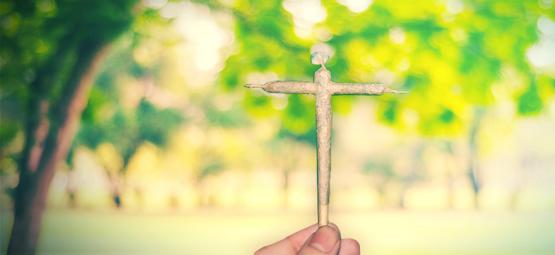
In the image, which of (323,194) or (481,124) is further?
(481,124)

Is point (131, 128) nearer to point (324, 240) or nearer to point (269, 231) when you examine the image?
point (269, 231)

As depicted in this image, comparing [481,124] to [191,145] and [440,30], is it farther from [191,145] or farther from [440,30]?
[440,30]

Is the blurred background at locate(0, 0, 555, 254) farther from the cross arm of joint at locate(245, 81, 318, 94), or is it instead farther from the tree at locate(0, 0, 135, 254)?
the cross arm of joint at locate(245, 81, 318, 94)

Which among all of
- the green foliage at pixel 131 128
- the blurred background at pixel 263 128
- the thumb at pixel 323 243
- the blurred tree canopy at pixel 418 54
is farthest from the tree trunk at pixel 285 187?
the thumb at pixel 323 243

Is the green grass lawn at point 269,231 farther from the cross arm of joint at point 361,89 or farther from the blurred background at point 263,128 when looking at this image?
the cross arm of joint at point 361,89

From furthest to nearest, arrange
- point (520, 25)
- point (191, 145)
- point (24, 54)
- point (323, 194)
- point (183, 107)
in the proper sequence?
point (191, 145), point (183, 107), point (24, 54), point (520, 25), point (323, 194)

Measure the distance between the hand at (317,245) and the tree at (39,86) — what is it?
5659 mm

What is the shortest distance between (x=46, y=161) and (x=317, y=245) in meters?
7.55

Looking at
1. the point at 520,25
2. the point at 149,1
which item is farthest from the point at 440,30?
the point at 149,1

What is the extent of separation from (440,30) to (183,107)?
17.6m

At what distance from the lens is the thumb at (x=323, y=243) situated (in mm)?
2307

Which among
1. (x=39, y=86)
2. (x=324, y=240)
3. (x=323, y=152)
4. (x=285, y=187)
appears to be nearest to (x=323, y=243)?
(x=324, y=240)

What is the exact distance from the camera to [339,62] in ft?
22.4

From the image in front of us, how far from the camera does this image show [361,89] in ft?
8.66
